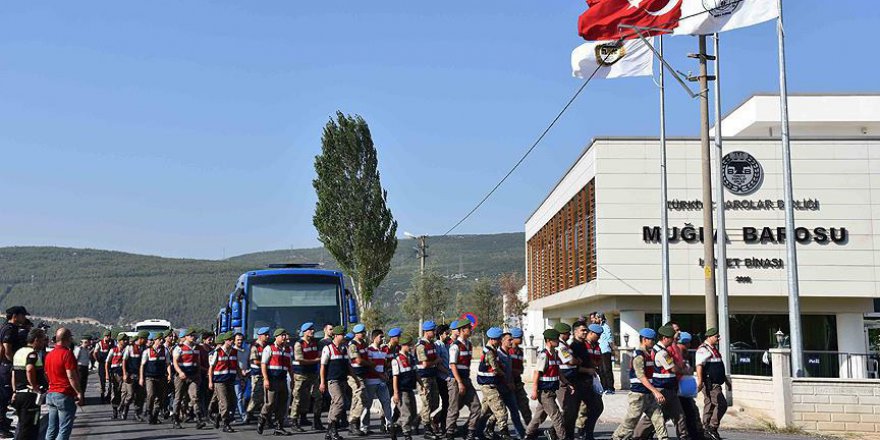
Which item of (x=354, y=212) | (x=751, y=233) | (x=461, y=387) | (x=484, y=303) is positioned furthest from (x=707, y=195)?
(x=484, y=303)

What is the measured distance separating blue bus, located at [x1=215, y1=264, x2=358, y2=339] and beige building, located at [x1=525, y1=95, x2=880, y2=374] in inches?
514

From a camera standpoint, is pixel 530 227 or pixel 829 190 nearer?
pixel 829 190

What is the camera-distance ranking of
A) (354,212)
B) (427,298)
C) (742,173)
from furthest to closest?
(427,298) → (354,212) → (742,173)

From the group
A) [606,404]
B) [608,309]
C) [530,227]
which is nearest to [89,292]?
[530,227]

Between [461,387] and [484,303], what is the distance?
6560 cm

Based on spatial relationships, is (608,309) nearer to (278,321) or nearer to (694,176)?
(694,176)

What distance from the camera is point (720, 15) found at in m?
20.3

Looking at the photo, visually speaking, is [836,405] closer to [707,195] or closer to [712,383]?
[712,383]

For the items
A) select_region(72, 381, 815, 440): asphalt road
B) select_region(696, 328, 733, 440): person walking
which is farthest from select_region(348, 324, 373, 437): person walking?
select_region(696, 328, 733, 440): person walking

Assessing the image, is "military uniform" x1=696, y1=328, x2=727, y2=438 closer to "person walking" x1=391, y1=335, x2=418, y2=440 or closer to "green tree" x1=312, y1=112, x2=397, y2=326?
"person walking" x1=391, y1=335, x2=418, y2=440

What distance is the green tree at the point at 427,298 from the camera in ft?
223

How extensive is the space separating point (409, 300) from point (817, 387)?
2093 inches

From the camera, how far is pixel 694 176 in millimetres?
33375

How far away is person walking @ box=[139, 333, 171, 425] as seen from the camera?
18.5 m
